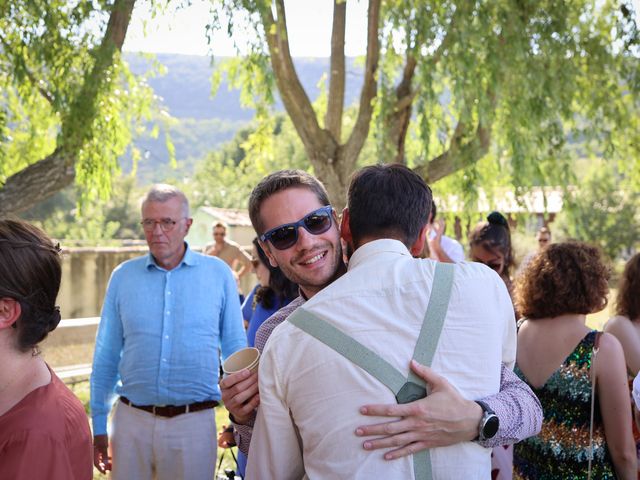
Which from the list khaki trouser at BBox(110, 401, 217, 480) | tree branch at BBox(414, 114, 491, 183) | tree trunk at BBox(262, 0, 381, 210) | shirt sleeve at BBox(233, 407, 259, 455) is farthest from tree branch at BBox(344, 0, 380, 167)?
shirt sleeve at BBox(233, 407, 259, 455)

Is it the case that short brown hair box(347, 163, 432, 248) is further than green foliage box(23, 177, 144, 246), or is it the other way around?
green foliage box(23, 177, 144, 246)

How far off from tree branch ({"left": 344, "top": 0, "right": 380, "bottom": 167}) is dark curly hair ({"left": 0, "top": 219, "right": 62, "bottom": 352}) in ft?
25.9

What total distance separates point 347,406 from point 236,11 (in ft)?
21.3

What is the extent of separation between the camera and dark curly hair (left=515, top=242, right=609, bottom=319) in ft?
10.8

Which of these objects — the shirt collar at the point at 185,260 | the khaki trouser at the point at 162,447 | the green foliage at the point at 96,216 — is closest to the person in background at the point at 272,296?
the shirt collar at the point at 185,260

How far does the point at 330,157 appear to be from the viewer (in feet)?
32.1

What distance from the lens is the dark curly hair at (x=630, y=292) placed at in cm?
391

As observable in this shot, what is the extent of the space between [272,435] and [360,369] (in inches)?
12.1

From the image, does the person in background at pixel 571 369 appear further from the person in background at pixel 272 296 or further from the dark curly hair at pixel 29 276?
the dark curly hair at pixel 29 276

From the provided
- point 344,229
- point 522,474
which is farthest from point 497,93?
point 344,229

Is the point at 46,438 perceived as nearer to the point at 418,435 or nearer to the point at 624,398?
the point at 418,435

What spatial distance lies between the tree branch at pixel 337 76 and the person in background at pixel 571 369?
7.27m

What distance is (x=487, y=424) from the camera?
1875 mm

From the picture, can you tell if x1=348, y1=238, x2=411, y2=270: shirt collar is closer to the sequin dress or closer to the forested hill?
the sequin dress
